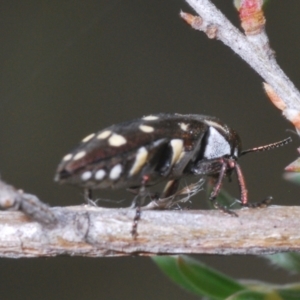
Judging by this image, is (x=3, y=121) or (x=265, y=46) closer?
(x=265, y=46)

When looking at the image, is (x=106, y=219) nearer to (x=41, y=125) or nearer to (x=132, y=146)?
(x=132, y=146)

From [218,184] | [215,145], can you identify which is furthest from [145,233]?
[215,145]

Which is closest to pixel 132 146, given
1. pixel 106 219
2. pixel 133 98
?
pixel 106 219

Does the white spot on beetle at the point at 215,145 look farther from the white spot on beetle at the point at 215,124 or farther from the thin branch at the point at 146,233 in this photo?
the thin branch at the point at 146,233

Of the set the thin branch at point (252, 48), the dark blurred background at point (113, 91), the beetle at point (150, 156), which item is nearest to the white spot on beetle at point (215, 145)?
the beetle at point (150, 156)

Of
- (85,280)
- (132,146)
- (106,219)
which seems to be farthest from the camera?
(85,280)

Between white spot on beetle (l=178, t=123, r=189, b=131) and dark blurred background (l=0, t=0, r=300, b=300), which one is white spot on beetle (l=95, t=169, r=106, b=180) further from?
dark blurred background (l=0, t=0, r=300, b=300)

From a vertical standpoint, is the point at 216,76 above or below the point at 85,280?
above
